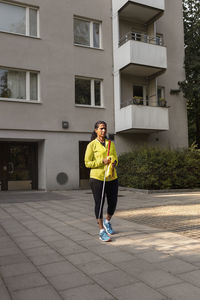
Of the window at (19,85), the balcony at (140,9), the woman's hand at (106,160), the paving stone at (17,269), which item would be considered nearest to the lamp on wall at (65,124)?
the window at (19,85)

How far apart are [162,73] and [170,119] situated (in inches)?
105

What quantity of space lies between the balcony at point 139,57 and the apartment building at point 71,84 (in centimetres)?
5

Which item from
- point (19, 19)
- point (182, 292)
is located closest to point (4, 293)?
point (182, 292)

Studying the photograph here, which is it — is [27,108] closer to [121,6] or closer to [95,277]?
[121,6]

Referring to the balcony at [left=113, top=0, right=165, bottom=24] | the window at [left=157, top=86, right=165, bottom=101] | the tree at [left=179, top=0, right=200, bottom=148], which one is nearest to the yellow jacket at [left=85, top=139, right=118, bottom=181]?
the balcony at [left=113, top=0, right=165, bottom=24]

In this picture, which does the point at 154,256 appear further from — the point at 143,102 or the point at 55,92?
the point at 143,102

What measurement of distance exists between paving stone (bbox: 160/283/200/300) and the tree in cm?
1558

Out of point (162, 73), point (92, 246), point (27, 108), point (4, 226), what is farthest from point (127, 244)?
point (162, 73)

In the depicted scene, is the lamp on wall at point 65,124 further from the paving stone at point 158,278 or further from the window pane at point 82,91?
the paving stone at point 158,278

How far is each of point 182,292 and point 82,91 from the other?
13.2m

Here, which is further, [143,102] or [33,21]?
[143,102]

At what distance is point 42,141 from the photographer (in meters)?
14.2

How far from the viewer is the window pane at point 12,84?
523 inches

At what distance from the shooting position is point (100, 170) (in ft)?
15.8
